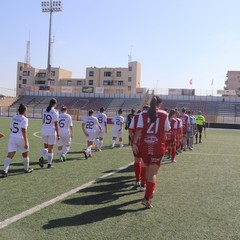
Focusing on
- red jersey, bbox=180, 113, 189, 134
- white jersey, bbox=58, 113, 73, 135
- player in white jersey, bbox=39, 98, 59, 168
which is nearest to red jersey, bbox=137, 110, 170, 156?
player in white jersey, bbox=39, 98, 59, 168

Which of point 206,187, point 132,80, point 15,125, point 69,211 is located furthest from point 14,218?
point 132,80

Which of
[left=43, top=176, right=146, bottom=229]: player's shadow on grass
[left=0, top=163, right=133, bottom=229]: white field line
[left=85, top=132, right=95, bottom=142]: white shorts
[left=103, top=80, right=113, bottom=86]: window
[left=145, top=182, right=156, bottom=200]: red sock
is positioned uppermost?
[left=103, top=80, right=113, bottom=86]: window

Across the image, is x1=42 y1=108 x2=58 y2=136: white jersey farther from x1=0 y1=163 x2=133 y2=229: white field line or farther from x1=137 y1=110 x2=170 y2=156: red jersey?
x1=137 y1=110 x2=170 y2=156: red jersey

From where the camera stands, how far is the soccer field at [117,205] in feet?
16.1

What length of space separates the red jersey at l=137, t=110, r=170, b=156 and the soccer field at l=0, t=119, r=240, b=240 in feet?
3.49

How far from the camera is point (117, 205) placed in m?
6.33

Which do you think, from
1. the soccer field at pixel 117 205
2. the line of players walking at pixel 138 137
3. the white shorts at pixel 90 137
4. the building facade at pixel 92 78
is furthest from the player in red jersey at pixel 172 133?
the building facade at pixel 92 78

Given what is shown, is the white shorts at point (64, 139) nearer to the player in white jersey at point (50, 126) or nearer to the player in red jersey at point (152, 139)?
the player in white jersey at point (50, 126)

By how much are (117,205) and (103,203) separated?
30 centimetres

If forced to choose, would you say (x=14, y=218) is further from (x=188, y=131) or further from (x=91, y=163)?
(x=188, y=131)

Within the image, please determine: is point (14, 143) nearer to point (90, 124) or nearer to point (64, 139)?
point (64, 139)

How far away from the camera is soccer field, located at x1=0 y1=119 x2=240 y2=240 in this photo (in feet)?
16.1

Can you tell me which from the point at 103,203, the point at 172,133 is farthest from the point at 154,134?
the point at 172,133

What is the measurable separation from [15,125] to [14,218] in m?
3.63
